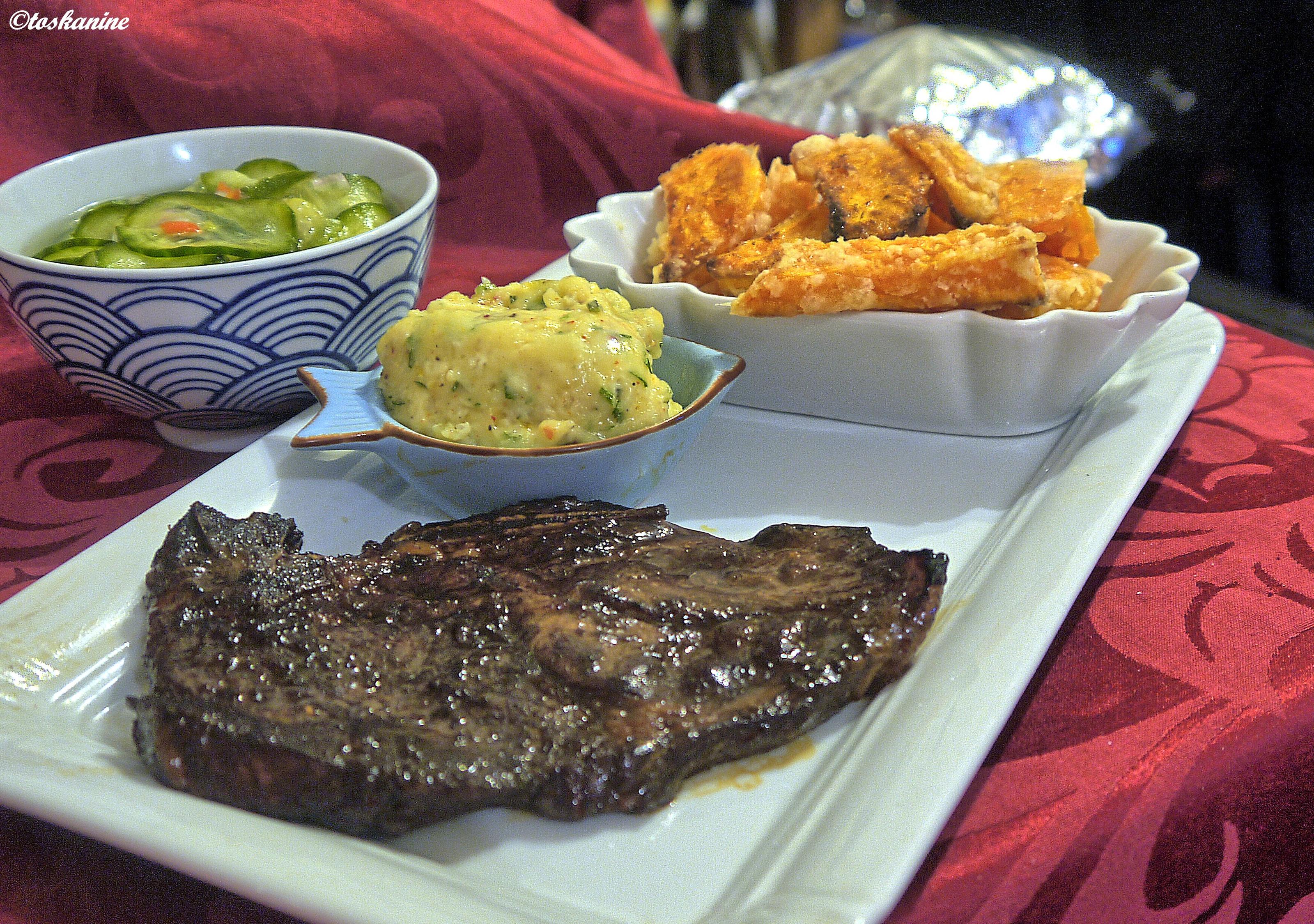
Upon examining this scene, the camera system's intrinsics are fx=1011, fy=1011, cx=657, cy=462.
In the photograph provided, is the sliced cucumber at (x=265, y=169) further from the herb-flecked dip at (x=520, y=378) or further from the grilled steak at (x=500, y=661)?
the grilled steak at (x=500, y=661)

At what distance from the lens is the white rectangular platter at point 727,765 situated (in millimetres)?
1034

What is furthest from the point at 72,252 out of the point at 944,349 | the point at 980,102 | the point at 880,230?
the point at 980,102

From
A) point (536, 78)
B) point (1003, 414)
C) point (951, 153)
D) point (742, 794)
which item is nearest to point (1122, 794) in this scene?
point (742, 794)

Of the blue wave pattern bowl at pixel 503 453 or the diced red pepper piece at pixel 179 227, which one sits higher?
the diced red pepper piece at pixel 179 227

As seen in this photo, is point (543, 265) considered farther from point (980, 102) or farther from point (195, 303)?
point (980, 102)

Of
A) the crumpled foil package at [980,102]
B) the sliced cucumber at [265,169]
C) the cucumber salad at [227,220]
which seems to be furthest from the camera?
the crumpled foil package at [980,102]

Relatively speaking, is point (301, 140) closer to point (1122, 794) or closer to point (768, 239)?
point (768, 239)

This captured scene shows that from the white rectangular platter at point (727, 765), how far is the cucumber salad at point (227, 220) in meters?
0.39

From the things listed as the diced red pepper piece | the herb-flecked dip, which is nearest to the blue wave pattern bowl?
the herb-flecked dip

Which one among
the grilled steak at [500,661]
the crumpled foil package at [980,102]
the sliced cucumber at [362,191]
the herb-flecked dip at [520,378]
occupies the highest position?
the sliced cucumber at [362,191]

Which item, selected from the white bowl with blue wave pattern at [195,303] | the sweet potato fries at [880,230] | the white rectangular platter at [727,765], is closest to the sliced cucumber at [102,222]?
the white bowl with blue wave pattern at [195,303]

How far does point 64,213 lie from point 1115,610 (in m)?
2.19

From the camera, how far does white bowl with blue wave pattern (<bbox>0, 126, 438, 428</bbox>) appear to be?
5.82 ft

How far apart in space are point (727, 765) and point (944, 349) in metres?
0.91
